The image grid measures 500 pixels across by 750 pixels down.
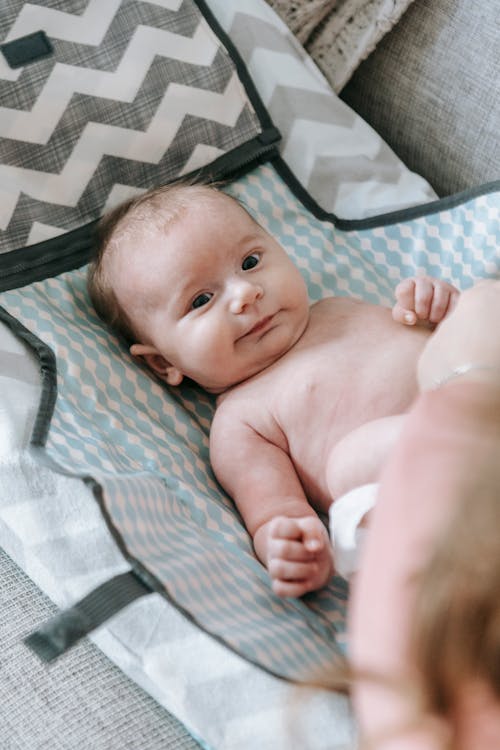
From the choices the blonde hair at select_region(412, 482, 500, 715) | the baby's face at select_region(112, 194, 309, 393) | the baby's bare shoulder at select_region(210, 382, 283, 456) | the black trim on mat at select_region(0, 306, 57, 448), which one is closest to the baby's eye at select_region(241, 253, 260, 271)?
the baby's face at select_region(112, 194, 309, 393)

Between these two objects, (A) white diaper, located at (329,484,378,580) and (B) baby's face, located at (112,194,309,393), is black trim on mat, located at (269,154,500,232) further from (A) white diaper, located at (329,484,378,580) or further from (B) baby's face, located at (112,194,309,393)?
(A) white diaper, located at (329,484,378,580)

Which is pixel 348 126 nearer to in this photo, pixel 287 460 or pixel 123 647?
pixel 287 460

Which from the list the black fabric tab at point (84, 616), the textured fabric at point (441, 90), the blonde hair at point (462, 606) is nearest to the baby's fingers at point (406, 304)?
the textured fabric at point (441, 90)

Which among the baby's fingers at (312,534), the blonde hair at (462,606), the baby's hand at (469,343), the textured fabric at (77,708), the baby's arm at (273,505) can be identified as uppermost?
the blonde hair at (462,606)

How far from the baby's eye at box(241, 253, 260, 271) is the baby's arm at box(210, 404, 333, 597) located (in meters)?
0.18

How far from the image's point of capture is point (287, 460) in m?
1.10

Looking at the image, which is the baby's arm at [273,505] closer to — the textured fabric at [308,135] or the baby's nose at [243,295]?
the baby's nose at [243,295]

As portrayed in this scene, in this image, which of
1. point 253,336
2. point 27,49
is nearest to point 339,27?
point 27,49

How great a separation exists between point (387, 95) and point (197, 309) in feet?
1.87

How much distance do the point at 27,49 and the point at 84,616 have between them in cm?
83

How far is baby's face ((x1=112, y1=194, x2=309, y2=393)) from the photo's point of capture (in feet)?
3.77

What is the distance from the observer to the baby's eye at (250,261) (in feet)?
3.90

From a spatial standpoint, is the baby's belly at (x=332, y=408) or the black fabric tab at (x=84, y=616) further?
the baby's belly at (x=332, y=408)

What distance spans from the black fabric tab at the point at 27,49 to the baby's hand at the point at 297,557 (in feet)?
2.45
